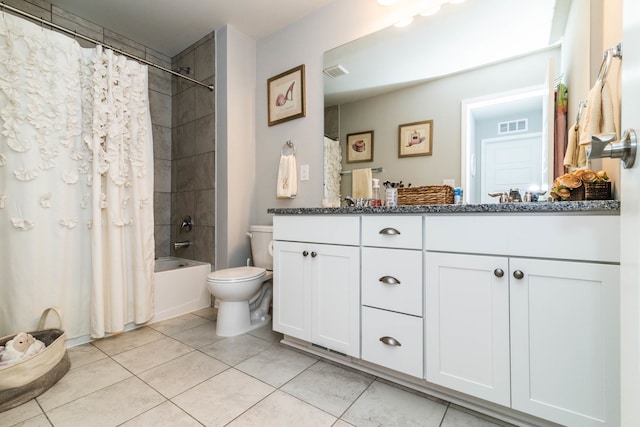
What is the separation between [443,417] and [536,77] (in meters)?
1.62

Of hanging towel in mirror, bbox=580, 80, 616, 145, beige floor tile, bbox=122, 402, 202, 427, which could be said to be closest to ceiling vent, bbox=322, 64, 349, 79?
hanging towel in mirror, bbox=580, 80, 616, 145

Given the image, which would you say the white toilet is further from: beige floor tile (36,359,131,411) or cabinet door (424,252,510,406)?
cabinet door (424,252,510,406)

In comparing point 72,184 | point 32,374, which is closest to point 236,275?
point 32,374

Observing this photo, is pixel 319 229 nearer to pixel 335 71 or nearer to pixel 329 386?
pixel 329 386

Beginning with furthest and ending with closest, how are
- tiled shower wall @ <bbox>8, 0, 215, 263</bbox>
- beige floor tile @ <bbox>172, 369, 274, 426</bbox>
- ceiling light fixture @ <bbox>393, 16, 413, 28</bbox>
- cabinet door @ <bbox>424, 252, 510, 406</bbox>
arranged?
tiled shower wall @ <bbox>8, 0, 215, 263</bbox> → ceiling light fixture @ <bbox>393, 16, 413, 28</bbox> → beige floor tile @ <bbox>172, 369, 274, 426</bbox> → cabinet door @ <bbox>424, 252, 510, 406</bbox>

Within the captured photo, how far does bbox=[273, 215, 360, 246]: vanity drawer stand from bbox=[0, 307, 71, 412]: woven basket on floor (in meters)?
1.20

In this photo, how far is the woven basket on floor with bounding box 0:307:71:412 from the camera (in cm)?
119

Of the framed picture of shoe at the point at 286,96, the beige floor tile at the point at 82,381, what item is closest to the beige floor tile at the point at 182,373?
the beige floor tile at the point at 82,381

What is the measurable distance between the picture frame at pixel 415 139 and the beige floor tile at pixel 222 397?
149 centimetres

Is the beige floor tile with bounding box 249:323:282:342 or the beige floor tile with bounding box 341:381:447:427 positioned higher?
the beige floor tile with bounding box 341:381:447:427

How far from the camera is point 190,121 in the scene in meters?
2.70

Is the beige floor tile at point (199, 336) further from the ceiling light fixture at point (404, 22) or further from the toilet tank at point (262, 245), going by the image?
the ceiling light fixture at point (404, 22)

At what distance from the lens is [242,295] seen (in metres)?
1.89

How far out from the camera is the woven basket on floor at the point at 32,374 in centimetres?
119
